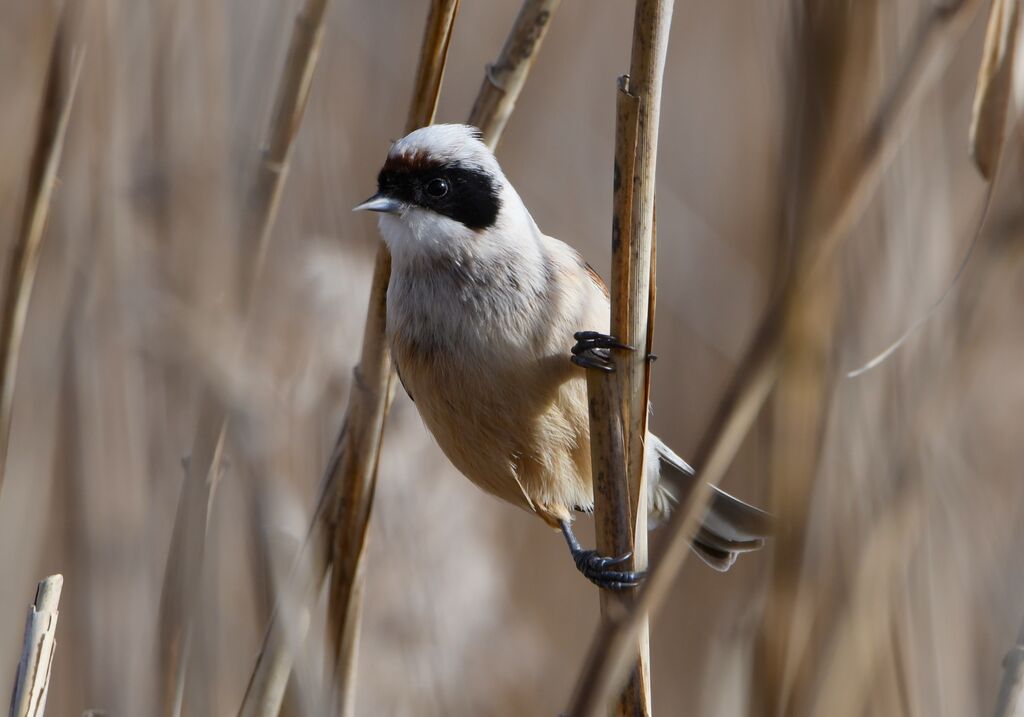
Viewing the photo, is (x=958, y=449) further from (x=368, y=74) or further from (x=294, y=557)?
(x=368, y=74)

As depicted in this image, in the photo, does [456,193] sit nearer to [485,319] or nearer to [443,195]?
[443,195]

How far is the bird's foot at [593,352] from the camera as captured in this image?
1495 mm

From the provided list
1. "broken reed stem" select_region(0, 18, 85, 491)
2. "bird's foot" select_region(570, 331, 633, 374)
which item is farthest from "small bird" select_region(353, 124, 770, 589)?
"broken reed stem" select_region(0, 18, 85, 491)

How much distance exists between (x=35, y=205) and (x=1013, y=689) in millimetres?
1487

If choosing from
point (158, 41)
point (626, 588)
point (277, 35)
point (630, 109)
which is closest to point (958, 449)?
point (626, 588)

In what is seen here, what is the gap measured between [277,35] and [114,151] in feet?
1.56

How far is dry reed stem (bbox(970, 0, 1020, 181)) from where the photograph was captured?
1243mm

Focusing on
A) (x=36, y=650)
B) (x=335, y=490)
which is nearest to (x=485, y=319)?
(x=335, y=490)

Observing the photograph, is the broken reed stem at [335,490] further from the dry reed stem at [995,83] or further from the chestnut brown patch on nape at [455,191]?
the dry reed stem at [995,83]

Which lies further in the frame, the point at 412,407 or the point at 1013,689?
the point at 412,407

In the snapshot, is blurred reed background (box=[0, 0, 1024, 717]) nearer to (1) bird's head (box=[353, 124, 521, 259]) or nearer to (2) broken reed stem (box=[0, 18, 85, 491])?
(2) broken reed stem (box=[0, 18, 85, 491])

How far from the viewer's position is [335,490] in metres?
1.64

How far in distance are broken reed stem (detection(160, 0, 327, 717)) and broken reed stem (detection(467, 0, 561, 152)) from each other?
0.90 feet

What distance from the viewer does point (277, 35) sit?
199 cm
